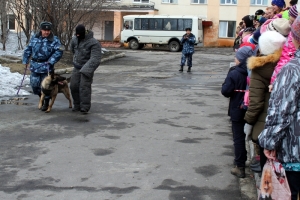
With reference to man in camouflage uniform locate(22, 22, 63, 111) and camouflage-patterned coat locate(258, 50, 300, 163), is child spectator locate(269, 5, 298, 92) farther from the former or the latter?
man in camouflage uniform locate(22, 22, 63, 111)

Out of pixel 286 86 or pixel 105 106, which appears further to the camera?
pixel 105 106

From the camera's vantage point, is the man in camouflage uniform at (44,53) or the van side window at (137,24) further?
the van side window at (137,24)

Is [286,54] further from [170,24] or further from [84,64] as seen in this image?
[170,24]

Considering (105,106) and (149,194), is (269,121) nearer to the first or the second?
(149,194)

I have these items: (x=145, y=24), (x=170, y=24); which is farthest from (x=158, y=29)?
(x=145, y=24)

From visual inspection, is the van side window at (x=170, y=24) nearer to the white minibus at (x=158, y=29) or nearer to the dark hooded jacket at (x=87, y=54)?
the white minibus at (x=158, y=29)

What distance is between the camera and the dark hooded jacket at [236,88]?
545 centimetres

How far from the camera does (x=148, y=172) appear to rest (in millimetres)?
5777

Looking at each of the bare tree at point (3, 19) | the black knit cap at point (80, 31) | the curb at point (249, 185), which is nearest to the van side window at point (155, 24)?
the bare tree at point (3, 19)

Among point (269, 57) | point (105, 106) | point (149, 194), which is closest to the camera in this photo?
point (269, 57)

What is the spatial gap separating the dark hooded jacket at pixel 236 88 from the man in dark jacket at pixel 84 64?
4.27 metres

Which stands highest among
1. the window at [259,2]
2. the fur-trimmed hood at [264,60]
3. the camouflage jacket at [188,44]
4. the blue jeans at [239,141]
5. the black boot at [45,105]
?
the window at [259,2]

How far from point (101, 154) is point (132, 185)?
4.38ft

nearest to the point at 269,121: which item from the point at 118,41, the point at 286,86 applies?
the point at 286,86
